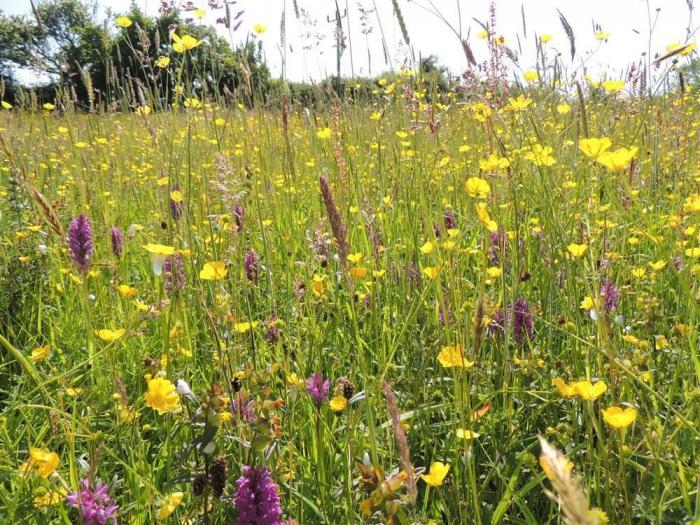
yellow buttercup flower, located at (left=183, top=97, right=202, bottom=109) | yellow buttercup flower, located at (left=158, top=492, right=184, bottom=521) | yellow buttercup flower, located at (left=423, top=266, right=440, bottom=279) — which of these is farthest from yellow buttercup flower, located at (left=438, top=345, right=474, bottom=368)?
yellow buttercup flower, located at (left=183, top=97, right=202, bottom=109)

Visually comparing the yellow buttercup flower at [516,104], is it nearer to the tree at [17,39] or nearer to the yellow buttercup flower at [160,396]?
the yellow buttercup flower at [160,396]

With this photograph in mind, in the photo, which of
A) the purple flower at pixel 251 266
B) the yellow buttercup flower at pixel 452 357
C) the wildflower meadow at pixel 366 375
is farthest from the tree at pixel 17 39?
the yellow buttercup flower at pixel 452 357

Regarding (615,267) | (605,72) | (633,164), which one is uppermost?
(605,72)

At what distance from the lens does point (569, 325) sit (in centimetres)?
111

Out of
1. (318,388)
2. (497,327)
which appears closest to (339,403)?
(318,388)

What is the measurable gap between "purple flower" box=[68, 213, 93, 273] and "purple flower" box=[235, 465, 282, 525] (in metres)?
0.54

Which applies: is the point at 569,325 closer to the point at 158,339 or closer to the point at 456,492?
the point at 456,492

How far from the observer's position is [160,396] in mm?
827

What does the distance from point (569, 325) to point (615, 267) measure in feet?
2.68

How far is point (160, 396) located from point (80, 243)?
0.40 meters

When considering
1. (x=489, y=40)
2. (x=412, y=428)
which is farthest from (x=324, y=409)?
(x=489, y=40)

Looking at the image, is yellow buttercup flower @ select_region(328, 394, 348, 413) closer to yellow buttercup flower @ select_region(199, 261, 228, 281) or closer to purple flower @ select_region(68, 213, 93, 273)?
yellow buttercup flower @ select_region(199, 261, 228, 281)

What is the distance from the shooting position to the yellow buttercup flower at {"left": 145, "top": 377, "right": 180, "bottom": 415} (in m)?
0.82

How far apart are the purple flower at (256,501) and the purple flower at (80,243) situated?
21.3 inches
